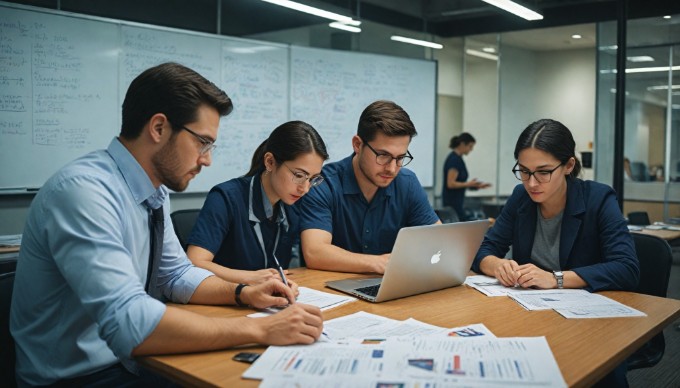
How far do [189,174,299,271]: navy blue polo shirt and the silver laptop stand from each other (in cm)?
40

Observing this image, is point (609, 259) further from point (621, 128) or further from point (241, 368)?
point (621, 128)

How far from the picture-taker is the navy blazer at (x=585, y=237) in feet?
6.75

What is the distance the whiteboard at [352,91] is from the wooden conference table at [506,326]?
380 centimetres

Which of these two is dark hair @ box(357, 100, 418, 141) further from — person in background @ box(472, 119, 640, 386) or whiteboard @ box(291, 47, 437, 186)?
whiteboard @ box(291, 47, 437, 186)

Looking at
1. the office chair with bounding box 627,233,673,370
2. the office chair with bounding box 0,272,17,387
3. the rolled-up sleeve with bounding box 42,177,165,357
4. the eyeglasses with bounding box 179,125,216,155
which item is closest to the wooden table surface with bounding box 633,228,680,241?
the office chair with bounding box 627,233,673,370

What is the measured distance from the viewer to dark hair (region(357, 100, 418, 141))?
2.45m

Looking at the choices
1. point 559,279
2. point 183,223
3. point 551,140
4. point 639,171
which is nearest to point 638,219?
point 639,171

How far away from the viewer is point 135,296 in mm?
1300

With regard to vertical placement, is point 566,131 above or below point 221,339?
above

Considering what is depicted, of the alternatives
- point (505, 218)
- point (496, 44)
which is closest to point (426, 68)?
point (496, 44)

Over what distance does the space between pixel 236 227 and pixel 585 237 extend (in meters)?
1.34

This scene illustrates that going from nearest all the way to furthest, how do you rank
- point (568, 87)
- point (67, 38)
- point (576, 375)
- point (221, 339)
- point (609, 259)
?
point (576, 375) → point (221, 339) → point (609, 259) → point (67, 38) → point (568, 87)

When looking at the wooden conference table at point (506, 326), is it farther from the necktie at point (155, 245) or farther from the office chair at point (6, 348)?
the office chair at point (6, 348)

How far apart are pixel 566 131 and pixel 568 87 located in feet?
26.2
